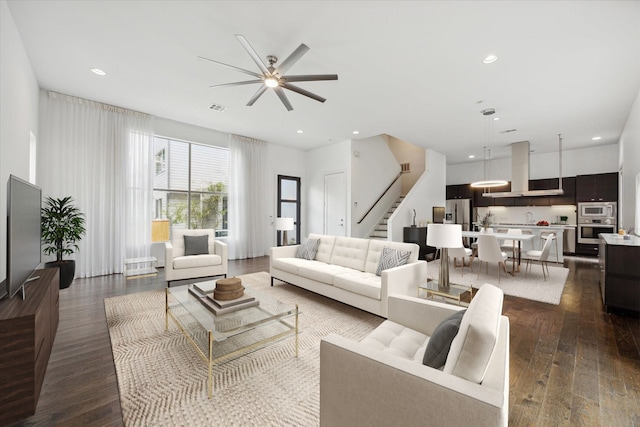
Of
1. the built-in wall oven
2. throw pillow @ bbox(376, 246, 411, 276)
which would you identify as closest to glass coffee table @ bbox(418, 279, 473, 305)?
throw pillow @ bbox(376, 246, 411, 276)

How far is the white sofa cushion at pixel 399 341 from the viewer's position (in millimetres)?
1599

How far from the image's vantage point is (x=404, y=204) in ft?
23.4

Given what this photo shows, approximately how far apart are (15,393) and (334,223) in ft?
21.2

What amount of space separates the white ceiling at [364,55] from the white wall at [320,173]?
191cm

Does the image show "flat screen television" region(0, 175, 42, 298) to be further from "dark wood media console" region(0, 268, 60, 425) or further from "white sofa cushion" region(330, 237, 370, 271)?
"white sofa cushion" region(330, 237, 370, 271)

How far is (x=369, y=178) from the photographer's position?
25.7 feet

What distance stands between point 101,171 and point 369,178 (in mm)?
6155

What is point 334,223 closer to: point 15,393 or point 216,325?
point 216,325

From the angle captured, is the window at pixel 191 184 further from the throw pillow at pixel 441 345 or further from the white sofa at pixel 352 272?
the throw pillow at pixel 441 345

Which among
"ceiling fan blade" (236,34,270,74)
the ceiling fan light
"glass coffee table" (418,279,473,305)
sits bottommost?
"glass coffee table" (418,279,473,305)

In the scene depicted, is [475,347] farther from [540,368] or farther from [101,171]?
[101,171]

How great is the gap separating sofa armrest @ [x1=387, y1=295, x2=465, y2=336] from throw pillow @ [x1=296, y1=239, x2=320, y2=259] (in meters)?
2.43

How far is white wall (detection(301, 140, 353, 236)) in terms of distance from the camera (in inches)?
286

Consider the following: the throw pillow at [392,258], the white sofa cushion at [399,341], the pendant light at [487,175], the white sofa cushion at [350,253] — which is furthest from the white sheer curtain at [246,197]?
the white sofa cushion at [399,341]
